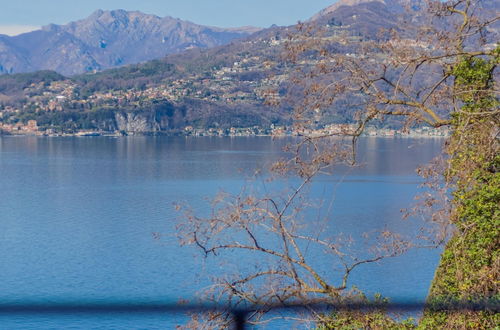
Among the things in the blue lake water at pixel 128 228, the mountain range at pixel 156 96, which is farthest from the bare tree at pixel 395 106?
the mountain range at pixel 156 96

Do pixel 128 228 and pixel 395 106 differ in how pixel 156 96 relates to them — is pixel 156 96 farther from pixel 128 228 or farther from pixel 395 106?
pixel 395 106

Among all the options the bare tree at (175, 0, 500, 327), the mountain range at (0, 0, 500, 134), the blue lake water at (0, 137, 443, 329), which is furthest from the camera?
the mountain range at (0, 0, 500, 134)

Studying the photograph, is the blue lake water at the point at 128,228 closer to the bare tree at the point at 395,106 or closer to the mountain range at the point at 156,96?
the bare tree at the point at 395,106

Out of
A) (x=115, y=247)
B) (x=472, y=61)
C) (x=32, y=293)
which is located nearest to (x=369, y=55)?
(x=472, y=61)

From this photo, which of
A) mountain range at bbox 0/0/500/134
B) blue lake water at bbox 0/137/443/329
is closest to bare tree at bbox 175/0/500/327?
blue lake water at bbox 0/137/443/329

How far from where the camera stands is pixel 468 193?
6.53 metres

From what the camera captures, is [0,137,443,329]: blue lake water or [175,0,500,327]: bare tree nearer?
[175,0,500,327]: bare tree

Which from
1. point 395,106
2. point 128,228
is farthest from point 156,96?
point 395,106

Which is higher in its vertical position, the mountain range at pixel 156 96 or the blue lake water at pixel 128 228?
the mountain range at pixel 156 96

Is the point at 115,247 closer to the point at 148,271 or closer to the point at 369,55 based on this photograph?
the point at 148,271

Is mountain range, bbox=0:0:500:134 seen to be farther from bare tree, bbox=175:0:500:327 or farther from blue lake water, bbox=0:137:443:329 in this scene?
bare tree, bbox=175:0:500:327

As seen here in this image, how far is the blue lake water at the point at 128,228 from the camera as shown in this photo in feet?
59.6

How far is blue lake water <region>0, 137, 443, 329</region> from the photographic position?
18172 millimetres

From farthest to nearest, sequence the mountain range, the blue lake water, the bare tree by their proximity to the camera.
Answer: the mountain range < the blue lake water < the bare tree
